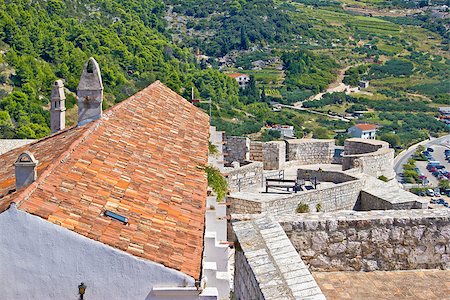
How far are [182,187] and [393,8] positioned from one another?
15565 centimetres

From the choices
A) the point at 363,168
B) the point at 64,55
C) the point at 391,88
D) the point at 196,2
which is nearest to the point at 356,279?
the point at 363,168

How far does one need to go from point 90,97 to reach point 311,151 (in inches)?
489

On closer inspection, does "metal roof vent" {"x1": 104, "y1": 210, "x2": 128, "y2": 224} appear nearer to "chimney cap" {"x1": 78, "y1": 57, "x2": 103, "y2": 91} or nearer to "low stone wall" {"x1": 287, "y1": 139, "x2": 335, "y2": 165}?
"chimney cap" {"x1": 78, "y1": 57, "x2": 103, "y2": 91}

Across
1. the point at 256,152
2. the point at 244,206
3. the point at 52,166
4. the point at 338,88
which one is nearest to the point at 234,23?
the point at 338,88

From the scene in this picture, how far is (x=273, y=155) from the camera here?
2292 centimetres

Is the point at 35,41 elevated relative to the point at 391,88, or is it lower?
elevated

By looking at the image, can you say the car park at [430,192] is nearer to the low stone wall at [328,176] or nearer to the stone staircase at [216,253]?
the low stone wall at [328,176]

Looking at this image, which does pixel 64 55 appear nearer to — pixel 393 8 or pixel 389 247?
pixel 389 247

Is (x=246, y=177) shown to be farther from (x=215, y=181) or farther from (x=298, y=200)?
(x=215, y=181)

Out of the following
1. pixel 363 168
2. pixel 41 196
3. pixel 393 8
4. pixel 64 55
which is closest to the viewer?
pixel 41 196

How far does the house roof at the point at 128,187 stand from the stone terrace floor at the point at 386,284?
54.3 inches

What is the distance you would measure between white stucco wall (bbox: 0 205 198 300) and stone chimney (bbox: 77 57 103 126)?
17.9ft

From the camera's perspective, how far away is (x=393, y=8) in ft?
521

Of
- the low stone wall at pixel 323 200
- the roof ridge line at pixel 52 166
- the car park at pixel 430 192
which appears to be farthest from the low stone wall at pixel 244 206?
the car park at pixel 430 192
